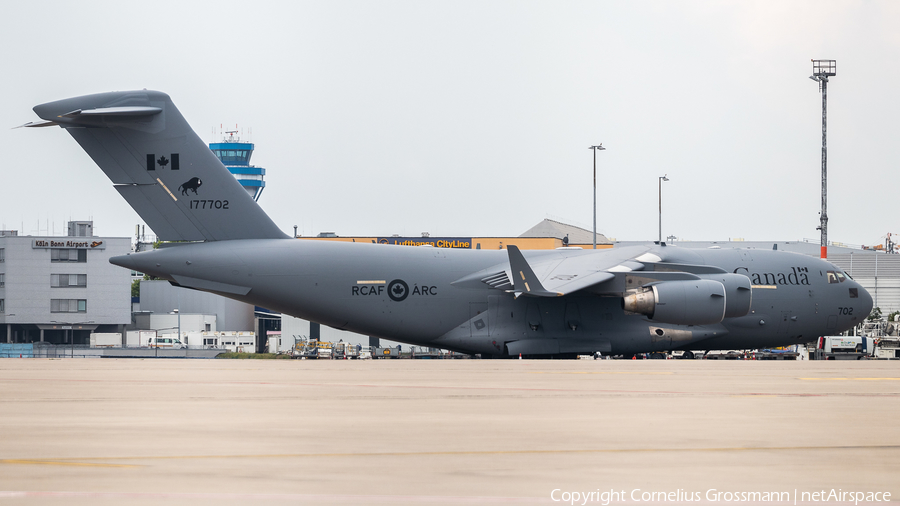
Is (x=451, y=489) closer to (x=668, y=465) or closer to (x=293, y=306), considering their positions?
(x=668, y=465)

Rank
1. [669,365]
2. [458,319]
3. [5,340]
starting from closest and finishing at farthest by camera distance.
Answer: [669,365] → [458,319] → [5,340]

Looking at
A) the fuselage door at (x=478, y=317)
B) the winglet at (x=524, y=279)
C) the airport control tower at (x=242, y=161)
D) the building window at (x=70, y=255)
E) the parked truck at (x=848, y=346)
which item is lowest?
the parked truck at (x=848, y=346)

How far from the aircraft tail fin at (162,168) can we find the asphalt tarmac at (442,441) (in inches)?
418

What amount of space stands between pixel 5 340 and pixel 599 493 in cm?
8034

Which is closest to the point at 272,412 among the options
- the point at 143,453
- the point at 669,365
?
the point at 143,453

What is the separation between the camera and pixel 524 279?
19.2m

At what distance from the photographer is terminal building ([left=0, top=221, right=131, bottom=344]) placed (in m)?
72.4

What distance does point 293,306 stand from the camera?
Answer: 21062mm

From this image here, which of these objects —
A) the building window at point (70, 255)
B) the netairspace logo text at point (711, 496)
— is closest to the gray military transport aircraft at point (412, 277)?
the netairspace logo text at point (711, 496)

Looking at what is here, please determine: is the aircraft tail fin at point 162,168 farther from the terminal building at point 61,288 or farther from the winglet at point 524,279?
the terminal building at point 61,288

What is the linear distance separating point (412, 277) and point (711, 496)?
17269 mm

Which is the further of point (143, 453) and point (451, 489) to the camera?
point (143, 453)

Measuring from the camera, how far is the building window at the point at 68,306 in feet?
240

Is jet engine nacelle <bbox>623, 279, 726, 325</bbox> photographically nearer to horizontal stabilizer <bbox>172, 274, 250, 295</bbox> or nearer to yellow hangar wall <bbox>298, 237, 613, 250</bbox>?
horizontal stabilizer <bbox>172, 274, 250, 295</bbox>
